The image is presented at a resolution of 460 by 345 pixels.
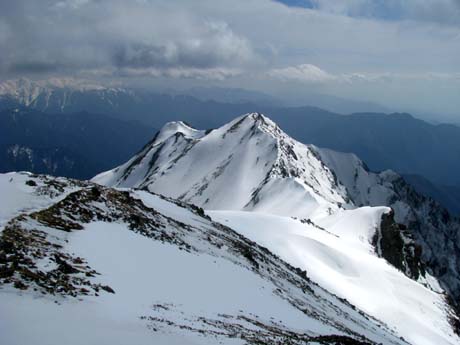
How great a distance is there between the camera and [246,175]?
6029 inches

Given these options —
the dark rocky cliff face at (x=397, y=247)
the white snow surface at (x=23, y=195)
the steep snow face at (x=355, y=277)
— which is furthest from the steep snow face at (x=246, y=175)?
the white snow surface at (x=23, y=195)

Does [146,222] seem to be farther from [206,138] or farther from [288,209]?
[206,138]

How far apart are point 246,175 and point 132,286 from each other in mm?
135644

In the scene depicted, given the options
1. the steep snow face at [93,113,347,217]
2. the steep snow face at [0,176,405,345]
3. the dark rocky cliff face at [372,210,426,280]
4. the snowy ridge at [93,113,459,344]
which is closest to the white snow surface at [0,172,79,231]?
the steep snow face at [0,176,405,345]

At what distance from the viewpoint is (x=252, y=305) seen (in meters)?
23.9

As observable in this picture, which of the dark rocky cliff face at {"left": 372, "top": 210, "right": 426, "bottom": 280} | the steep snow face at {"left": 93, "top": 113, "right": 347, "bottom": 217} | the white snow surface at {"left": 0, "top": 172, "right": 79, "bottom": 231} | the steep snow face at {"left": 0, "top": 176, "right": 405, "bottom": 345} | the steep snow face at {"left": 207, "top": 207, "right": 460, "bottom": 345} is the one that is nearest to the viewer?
the steep snow face at {"left": 0, "top": 176, "right": 405, "bottom": 345}

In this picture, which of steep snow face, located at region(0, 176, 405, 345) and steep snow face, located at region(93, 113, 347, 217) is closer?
steep snow face, located at region(0, 176, 405, 345)

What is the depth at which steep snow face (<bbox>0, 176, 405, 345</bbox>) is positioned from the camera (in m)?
12.3

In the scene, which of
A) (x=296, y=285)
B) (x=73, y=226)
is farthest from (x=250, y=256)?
(x=73, y=226)

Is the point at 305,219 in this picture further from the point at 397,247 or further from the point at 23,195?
the point at 23,195

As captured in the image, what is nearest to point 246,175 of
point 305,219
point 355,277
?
point 305,219

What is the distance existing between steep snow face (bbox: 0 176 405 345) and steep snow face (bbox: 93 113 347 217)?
75548 mm

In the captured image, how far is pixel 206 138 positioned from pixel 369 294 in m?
148

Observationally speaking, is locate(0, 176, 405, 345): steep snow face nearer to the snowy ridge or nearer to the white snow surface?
the white snow surface
